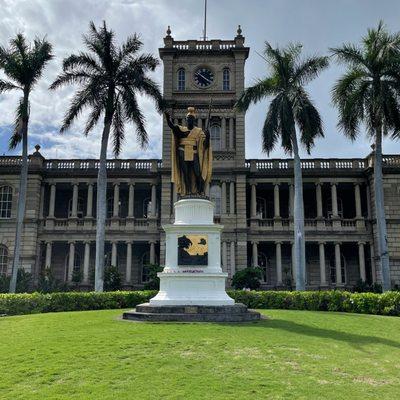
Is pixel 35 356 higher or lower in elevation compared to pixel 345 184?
lower

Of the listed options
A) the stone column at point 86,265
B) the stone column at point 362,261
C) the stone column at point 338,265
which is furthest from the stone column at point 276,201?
the stone column at point 86,265

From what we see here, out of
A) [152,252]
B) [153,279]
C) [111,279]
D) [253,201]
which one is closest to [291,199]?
[253,201]

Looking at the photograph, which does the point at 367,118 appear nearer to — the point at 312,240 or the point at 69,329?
the point at 312,240

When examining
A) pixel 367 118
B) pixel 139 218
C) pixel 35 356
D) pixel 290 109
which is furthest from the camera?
pixel 139 218

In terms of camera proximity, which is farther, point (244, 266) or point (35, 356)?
point (244, 266)

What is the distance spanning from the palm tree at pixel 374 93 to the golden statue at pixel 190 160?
31.5 feet

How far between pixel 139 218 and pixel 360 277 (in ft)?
55.0

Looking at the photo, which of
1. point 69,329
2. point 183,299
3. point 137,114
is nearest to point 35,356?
point 69,329

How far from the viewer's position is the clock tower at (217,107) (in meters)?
35.2

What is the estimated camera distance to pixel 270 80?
2497 cm

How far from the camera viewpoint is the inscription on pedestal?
46.7 feet

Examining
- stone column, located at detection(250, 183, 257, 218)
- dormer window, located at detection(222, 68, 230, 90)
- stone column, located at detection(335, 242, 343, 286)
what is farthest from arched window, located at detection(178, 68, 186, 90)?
stone column, located at detection(335, 242, 343, 286)

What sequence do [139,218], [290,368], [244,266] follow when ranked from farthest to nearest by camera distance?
1. [139,218]
2. [244,266]
3. [290,368]

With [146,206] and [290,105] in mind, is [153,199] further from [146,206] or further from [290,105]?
[290,105]
